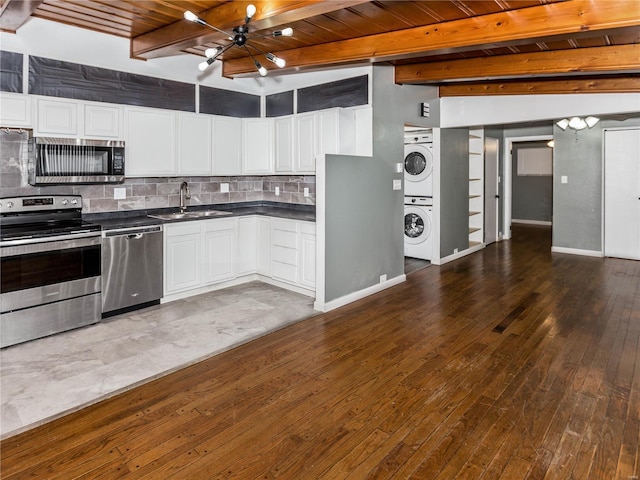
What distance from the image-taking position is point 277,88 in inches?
218

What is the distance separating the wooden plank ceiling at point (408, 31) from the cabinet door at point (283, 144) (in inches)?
30.3

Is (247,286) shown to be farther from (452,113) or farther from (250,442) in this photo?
(452,113)

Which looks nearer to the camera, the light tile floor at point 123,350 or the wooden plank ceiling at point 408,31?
the light tile floor at point 123,350

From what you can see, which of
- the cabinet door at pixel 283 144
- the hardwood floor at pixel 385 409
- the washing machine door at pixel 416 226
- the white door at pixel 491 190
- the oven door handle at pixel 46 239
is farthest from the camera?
the white door at pixel 491 190

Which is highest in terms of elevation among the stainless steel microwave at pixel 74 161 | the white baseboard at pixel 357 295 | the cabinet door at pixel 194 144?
the cabinet door at pixel 194 144

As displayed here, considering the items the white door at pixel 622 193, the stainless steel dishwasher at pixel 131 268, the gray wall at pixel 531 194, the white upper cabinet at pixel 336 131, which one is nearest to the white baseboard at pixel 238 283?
the stainless steel dishwasher at pixel 131 268

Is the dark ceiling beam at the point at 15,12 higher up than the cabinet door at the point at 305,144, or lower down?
higher up

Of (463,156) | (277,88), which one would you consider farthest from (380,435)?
(463,156)

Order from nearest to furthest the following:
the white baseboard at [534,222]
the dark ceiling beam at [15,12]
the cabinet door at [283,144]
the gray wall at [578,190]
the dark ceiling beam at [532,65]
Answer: the dark ceiling beam at [15,12] → the dark ceiling beam at [532,65] → the cabinet door at [283,144] → the gray wall at [578,190] → the white baseboard at [534,222]

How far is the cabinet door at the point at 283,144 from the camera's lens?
538 centimetres

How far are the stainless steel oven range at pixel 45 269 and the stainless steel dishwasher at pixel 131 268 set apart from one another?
11cm

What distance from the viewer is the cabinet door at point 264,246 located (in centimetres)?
531

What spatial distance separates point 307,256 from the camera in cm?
479

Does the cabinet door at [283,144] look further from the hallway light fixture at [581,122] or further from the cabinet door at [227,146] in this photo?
the hallway light fixture at [581,122]
